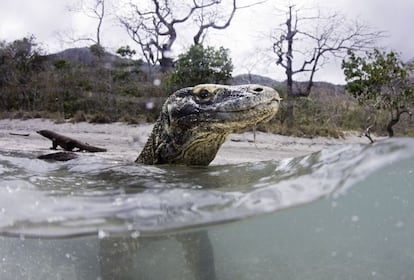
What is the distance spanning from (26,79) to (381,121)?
1225 centimetres

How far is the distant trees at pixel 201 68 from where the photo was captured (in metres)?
16.2

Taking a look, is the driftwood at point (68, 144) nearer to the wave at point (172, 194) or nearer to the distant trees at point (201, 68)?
the wave at point (172, 194)

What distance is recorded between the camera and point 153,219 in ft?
12.9

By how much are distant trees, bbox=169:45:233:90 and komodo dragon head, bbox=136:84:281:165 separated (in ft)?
38.2

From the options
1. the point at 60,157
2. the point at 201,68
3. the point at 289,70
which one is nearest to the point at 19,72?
the point at 201,68

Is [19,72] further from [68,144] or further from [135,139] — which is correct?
[68,144]

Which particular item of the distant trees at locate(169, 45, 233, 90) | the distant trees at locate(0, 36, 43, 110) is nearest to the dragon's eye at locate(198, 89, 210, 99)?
the distant trees at locate(169, 45, 233, 90)

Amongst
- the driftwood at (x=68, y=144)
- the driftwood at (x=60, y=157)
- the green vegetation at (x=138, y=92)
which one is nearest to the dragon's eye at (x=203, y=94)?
the driftwood at (x=60, y=157)

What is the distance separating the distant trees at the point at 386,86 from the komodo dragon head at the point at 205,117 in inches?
450

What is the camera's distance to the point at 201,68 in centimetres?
1669

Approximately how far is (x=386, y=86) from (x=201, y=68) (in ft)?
18.2

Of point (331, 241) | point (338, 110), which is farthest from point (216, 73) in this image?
point (331, 241)

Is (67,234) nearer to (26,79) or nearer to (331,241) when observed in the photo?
(331,241)

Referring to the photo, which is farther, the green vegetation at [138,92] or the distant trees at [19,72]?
the distant trees at [19,72]
